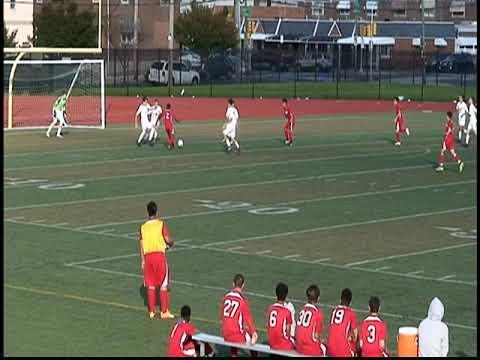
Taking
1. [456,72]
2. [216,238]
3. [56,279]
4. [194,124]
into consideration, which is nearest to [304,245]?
[216,238]

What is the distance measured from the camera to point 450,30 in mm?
112125

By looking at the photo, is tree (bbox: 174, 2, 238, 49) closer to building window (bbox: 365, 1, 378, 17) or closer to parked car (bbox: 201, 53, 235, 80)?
parked car (bbox: 201, 53, 235, 80)

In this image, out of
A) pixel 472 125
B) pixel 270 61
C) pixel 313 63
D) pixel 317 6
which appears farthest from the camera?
pixel 317 6

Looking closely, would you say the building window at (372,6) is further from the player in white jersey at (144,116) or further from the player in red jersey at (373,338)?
the player in red jersey at (373,338)

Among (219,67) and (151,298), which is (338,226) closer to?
(151,298)

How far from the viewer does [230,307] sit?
1340cm

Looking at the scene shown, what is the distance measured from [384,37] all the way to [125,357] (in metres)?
97.9

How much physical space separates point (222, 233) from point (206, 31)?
67.1 metres

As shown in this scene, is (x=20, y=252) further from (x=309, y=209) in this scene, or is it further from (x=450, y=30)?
(x=450, y=30)

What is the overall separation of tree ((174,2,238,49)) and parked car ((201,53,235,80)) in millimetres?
7032

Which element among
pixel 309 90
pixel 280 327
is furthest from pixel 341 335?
pixel 309 90

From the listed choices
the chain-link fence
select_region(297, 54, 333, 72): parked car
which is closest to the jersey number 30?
the chain-link fence

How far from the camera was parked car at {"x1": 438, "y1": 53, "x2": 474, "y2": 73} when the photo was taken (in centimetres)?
8831

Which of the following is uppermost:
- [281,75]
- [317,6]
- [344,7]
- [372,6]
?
[317,6]
